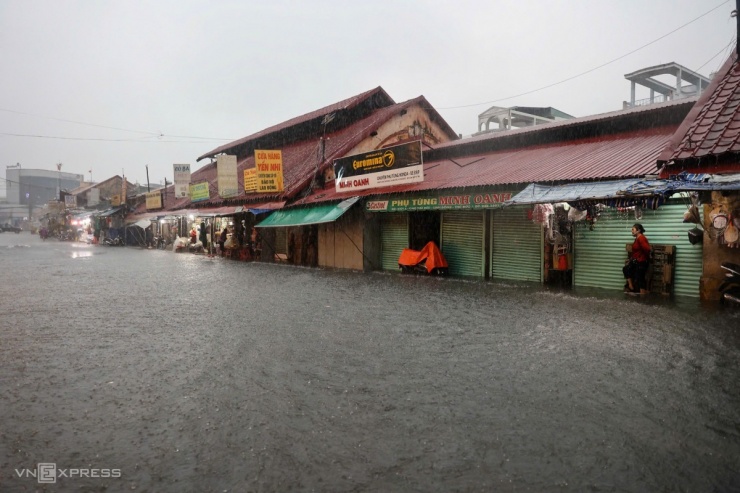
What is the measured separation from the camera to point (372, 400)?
4297 millimetres

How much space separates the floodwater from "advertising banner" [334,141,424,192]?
30.7ft

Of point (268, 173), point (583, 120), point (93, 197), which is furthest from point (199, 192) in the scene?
point (93, 197)

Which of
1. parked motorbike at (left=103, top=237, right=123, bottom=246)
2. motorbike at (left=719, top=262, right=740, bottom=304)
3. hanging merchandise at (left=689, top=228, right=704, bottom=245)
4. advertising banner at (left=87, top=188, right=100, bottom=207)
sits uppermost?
advertising banner at (left=87, top=188, right=100, bottom=207)

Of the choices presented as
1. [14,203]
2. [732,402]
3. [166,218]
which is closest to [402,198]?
[732,402]

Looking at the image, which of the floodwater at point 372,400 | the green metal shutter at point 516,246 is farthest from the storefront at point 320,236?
the floodwater at point 372,400

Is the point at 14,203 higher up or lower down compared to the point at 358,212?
higher up

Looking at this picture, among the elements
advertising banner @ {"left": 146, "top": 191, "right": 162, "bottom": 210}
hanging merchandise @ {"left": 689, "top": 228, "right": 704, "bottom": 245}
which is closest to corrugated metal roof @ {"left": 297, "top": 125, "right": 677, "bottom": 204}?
hanging merchandise @ {"left": 689, "top": 228, "right": 704, "bottom": 245}

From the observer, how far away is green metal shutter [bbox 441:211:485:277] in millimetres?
15609

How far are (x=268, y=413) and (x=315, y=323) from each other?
152 inches

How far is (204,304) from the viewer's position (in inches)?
389

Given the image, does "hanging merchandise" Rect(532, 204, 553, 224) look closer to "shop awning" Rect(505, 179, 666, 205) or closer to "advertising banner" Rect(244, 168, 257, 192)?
"shop awning" Rect(505, 179, 666, 205)

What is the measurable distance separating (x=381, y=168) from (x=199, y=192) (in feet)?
61.4

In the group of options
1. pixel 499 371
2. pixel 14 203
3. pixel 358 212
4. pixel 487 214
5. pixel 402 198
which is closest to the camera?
pixel 499 371

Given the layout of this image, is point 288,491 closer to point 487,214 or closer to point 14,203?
point 487,214
